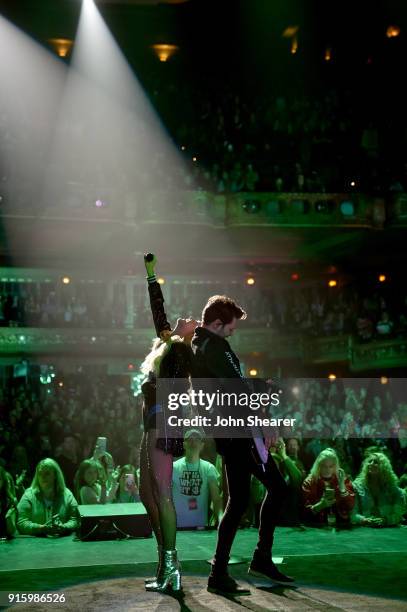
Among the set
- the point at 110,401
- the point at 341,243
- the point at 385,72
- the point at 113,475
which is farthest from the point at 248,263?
the point at 113,475

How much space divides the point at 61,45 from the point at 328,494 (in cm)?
1919

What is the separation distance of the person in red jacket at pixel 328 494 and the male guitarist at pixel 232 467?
3161 millimetres

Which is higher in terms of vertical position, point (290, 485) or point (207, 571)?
point (290, 485)

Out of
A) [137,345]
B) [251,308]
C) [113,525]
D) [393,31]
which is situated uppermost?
[393,31]

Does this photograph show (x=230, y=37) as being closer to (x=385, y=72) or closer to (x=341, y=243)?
(x=385, y=72)

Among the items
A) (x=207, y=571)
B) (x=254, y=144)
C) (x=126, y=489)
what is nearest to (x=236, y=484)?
(x=207, y=571)

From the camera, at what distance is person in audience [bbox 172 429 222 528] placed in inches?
301

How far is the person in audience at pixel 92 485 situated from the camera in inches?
320

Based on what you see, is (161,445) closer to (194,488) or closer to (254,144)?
(194,488)

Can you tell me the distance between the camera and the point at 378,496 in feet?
26.1

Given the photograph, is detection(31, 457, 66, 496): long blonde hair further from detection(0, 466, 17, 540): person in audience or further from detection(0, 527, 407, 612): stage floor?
detection(0, 527, 407, 612): stage floor

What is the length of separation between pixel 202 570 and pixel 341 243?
59.6ft

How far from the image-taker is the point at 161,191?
1966 cm

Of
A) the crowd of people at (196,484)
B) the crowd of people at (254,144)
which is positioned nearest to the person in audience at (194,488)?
the crowd of people at (196,484)
